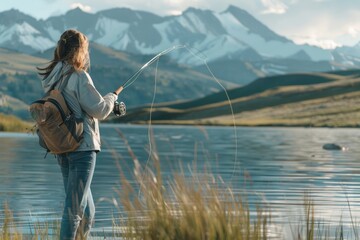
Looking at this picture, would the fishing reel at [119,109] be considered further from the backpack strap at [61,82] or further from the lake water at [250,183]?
the backpack strap at [61,82]

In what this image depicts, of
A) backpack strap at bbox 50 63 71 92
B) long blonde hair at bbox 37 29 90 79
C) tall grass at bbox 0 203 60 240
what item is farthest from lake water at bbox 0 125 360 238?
long blonde hair at bbox 37 29 90 79

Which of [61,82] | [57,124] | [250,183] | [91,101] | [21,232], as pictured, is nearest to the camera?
[57,124]

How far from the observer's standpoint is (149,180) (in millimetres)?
8852

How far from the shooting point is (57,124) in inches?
372

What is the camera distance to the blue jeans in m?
9.62

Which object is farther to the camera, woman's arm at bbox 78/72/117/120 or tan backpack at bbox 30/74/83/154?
woman's arm at bbox 78/72/117/120

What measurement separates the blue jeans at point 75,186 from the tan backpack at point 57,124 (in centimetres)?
18

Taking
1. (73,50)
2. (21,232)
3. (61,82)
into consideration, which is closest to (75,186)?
(21,232)

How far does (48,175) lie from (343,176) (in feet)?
31.5

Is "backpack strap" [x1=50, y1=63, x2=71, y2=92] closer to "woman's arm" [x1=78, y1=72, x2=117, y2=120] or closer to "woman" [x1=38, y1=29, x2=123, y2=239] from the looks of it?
"woman" [x1=38, y1=29, x2=123, y2=239]

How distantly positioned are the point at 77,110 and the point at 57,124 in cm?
33

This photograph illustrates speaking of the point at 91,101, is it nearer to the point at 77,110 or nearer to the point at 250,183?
the point at 77,110

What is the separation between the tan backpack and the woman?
0.45ft

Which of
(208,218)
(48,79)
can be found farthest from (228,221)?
(48,79)
